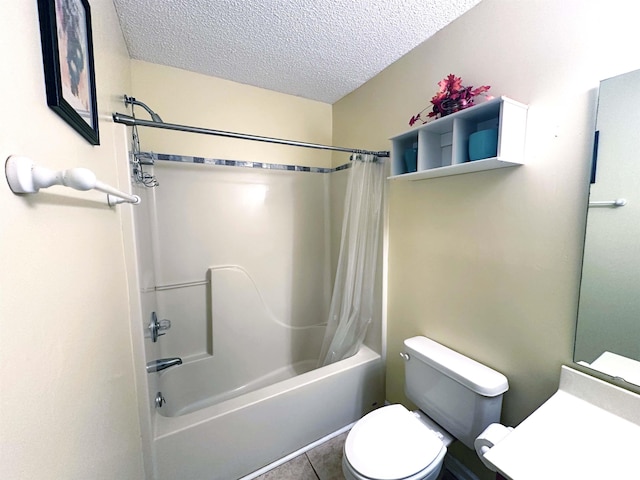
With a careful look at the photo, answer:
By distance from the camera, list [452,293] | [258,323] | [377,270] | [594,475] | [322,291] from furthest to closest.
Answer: [322,291]
[258,323]
[377,270]
[452,293]
[594,475]

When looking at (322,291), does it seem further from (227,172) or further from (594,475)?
(594,475)

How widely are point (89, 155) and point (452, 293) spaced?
5.34ft

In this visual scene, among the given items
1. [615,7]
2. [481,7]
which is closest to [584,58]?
[615,7]

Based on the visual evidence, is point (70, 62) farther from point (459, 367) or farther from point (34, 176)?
point (459, 367)

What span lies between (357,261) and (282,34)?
1.43 metres

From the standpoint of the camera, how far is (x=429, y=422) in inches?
54.4

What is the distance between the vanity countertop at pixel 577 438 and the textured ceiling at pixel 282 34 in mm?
1727

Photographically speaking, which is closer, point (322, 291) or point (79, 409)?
point (79, 409)

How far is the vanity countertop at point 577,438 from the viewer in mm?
737

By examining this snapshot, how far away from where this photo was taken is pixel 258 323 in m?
2.19

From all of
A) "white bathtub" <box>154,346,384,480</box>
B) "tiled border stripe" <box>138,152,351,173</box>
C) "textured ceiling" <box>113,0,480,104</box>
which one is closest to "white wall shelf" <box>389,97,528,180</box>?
"textured ceiling" <box>113,0,480,104</box>

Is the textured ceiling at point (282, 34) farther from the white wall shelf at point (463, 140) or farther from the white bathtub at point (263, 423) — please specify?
the white bathtub at point (263, 423)

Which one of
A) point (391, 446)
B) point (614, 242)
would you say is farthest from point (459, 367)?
point (614, 242)

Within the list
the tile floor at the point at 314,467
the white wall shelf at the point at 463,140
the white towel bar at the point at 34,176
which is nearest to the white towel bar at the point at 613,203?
the white wall shelf at the point at 463,140
